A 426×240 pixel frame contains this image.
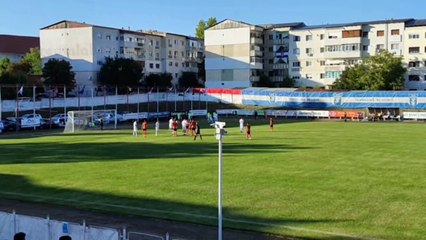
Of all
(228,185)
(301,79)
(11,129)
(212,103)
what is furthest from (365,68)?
(228,185)

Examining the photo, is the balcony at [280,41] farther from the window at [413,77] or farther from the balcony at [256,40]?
the window at [413,77]

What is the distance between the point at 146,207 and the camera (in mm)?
20594

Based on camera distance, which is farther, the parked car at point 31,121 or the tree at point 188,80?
the tree at point 188,80

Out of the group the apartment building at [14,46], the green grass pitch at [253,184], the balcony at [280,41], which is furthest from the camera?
the apartment building at [14,46]

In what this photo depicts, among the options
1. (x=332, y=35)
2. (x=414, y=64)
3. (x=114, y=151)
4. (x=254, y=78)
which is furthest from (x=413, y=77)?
(x=114, y=151)

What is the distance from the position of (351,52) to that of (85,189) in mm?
100771

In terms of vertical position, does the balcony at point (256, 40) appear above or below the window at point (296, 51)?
above

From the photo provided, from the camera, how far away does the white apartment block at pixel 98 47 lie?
387ft

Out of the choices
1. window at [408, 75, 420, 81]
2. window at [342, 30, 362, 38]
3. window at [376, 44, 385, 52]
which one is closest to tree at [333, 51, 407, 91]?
window at [408, 75, 420, 81]

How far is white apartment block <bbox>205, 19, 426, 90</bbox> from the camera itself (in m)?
109

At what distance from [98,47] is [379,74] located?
61800 millimetres

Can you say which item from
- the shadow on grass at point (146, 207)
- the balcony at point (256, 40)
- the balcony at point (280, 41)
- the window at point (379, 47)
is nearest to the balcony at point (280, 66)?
the balcony at point (280, 41)

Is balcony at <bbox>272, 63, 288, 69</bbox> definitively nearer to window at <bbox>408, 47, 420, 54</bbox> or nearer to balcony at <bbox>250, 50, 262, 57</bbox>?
balcony at <bbox>250, 50, 262, 57</bbox>

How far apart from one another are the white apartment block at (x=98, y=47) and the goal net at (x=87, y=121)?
4325 cm
